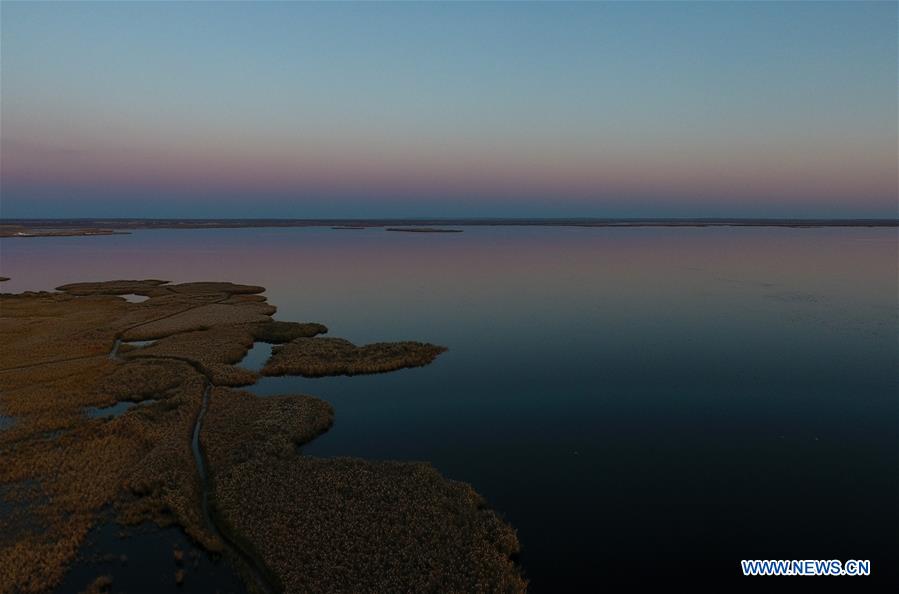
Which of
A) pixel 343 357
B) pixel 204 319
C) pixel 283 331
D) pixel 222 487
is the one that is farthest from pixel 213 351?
pixel 222 487

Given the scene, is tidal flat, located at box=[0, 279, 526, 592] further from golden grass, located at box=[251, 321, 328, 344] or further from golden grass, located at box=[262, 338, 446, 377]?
golden grass, located at box=[251, 321, 328, 344]

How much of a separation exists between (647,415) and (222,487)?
23438 millimetres

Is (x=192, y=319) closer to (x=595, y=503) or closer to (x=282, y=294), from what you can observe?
(x=282, y=294)

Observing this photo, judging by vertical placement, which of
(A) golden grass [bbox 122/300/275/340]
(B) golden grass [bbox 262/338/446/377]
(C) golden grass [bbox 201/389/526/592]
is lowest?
(C) golden grass [bbox 201/389/526/592]

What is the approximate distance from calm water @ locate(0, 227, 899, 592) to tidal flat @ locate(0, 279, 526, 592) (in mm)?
2135

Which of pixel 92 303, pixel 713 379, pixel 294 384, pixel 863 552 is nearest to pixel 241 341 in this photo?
pixel 294 384

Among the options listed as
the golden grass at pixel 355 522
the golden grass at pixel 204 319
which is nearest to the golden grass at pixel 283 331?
the golden grass at pixel 204 319

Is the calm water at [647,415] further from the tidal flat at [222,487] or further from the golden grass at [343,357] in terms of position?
the tidal flat at [222,487]

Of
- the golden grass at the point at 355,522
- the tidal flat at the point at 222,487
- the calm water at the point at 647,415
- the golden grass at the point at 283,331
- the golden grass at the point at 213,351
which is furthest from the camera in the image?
the golden grass at the point at 283,331

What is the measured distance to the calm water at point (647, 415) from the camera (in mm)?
19234

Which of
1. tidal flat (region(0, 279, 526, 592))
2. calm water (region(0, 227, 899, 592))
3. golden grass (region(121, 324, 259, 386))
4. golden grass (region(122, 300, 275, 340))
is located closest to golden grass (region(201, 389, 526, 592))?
tidal flat (region(0, 279, 526, 592))

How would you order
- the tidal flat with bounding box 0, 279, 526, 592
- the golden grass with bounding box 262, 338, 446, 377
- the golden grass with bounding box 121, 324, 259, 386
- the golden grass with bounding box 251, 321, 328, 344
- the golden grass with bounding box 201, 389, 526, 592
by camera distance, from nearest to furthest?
1. the golden grass with bounding box 201, 389, 526, 592
2. the tidal flat with bounding box 0, 279, 526, 592
3. the golden grass with bounding box 121, 324, 259, 386
4. the golden grass with bounding box 262, 338, 446, 377
5. the golden grass with bounding box 251, 321, 328, 344

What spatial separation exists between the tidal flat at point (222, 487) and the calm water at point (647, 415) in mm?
2135

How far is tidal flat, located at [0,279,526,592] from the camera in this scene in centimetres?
1708
